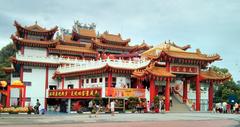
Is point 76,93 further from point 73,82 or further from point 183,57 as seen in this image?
point 183,57

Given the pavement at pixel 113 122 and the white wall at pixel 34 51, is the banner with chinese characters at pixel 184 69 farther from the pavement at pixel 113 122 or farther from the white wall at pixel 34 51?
the white wall at pixel 34 51

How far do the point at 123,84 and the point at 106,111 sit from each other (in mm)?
9656

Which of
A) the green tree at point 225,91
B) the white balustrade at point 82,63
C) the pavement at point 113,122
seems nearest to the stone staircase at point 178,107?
the white balustrade at point 82,63

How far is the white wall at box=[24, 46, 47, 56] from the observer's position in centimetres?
5816

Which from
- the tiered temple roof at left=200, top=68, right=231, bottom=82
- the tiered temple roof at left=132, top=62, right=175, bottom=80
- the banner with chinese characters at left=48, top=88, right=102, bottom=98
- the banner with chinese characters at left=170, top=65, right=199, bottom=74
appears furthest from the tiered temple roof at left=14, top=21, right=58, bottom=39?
the tiered temple roof at left=200, top=68, right=231, bottom=82

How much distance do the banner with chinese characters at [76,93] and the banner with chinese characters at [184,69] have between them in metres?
9.21

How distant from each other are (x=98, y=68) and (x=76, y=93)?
4.81 m

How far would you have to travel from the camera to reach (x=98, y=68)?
46.1 meters

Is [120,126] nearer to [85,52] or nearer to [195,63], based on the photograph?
[195,63]

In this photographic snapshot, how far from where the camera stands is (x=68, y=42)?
64.8m

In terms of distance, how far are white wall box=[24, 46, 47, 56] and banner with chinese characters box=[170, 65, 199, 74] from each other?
2423 centimetres

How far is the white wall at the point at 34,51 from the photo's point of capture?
191 feet

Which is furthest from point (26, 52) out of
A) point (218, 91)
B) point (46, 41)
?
point (218, 91)

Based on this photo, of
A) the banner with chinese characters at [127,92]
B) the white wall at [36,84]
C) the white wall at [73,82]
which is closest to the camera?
the banner with chinese characters at [127,92]
